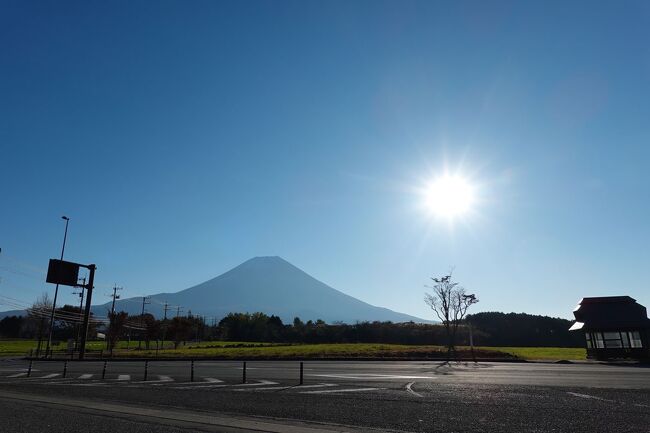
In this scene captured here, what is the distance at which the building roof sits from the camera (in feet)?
99.7

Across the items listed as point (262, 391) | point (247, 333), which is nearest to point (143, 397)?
point (262, 391)

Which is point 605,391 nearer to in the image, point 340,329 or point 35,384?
point 35,384

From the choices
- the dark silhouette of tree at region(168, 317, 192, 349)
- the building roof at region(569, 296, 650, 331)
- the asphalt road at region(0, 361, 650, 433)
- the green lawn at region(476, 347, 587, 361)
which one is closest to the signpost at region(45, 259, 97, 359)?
the asphalt road at region(0, 361, 650, 433)

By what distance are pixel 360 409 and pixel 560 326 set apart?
8371 cm

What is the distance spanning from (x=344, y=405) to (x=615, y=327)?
1134 inches

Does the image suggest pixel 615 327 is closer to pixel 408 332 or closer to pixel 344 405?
pixel 344 405

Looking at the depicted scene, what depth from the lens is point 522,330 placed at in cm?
8012

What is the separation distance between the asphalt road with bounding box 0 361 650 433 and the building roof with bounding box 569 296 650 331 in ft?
57.9

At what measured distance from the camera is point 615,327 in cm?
3055

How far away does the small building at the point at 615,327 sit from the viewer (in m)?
29.9

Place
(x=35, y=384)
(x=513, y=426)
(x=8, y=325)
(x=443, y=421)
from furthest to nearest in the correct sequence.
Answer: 1. (x=8, y=325)
2. (x=35, y=384)
3. (x=443, y=421)
4. (x=513, y=426)

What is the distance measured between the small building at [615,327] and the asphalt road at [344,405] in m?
17.7

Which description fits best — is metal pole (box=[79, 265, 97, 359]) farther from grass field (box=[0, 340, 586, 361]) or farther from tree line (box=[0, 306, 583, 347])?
tree line (box=[0, 306, 583, 347])

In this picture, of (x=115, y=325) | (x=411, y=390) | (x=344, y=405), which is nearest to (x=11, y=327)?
(x=115, y=325)
